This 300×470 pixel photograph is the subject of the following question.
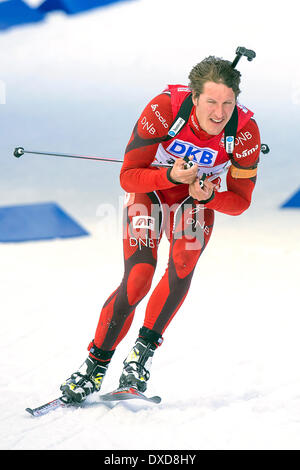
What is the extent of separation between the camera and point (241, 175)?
2.85m

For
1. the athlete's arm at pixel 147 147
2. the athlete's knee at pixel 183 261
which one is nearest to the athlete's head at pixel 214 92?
the athlete's arm at pixel 147 147

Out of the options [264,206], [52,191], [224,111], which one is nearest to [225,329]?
[224,111]

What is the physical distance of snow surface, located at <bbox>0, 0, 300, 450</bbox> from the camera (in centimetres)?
263

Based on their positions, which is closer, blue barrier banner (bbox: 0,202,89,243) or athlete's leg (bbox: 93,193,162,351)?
athlete's leg (bbox: 93,193,162,351)

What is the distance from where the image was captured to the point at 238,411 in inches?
107

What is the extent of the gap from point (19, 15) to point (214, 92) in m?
6.45

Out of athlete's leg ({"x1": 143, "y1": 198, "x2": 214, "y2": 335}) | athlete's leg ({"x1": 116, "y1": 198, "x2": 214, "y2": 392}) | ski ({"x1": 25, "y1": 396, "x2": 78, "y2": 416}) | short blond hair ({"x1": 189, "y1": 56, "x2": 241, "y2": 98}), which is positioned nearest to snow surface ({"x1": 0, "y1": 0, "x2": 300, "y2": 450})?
ski ({"x1": 25, "y1": 396, "x2": 78, "y2": 416})

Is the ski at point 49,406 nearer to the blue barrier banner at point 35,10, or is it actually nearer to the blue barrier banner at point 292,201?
the blue barrier banner at point 292,201

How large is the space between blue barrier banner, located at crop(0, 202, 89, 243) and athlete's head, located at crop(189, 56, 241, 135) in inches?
174

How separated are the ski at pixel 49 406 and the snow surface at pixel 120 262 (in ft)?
0.14

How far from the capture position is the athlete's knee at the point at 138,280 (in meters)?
2.71

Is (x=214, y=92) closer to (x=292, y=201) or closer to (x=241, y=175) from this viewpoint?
(x=241, y=175)

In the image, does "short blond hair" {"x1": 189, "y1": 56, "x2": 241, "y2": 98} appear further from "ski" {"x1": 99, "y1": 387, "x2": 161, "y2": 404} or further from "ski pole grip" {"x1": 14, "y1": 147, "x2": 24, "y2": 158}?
"ski" {"x1": 99, "y1": 387, "x2": 161, "y2": 404}

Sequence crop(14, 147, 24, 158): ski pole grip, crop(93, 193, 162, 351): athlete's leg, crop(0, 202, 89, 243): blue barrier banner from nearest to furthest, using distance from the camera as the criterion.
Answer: crop(93, 193, 162, 351): athlete's leg, crop(14, 147, 24, 158): ski pole grip, crop(0, 202, 89, 243): blue barrier banner
